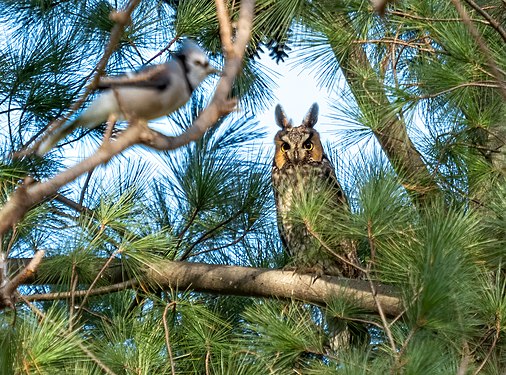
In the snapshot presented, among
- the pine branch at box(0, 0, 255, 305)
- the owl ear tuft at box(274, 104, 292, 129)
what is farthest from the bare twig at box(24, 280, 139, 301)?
the pine branch at box(0, 0, 255, 305)

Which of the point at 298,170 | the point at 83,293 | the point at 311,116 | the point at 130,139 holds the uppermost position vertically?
the point at 311,116

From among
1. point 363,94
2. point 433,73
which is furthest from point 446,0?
point 363,94

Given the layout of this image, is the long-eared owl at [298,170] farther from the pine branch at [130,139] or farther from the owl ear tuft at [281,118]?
the pine branch at [130,139]

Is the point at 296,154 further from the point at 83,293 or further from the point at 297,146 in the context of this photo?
the point at 83,293

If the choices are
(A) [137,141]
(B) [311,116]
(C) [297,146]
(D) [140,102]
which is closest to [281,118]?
(B) [311,116]

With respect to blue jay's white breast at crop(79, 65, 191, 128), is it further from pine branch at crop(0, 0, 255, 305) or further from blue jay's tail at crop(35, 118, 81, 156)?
pine branch at crop(0, 0, 255, 305)

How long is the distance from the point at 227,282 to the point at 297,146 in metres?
0.73

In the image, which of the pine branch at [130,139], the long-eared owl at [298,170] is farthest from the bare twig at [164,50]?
the pine branch at [130,139]

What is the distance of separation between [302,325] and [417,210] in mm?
382

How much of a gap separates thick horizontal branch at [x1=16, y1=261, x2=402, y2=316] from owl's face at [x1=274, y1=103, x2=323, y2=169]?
647 millimetres

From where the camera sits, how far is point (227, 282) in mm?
2600

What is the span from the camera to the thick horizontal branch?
2.47 metres

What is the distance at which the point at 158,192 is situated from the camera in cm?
283

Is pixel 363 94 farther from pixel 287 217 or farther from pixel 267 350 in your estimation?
pixel 267 350
